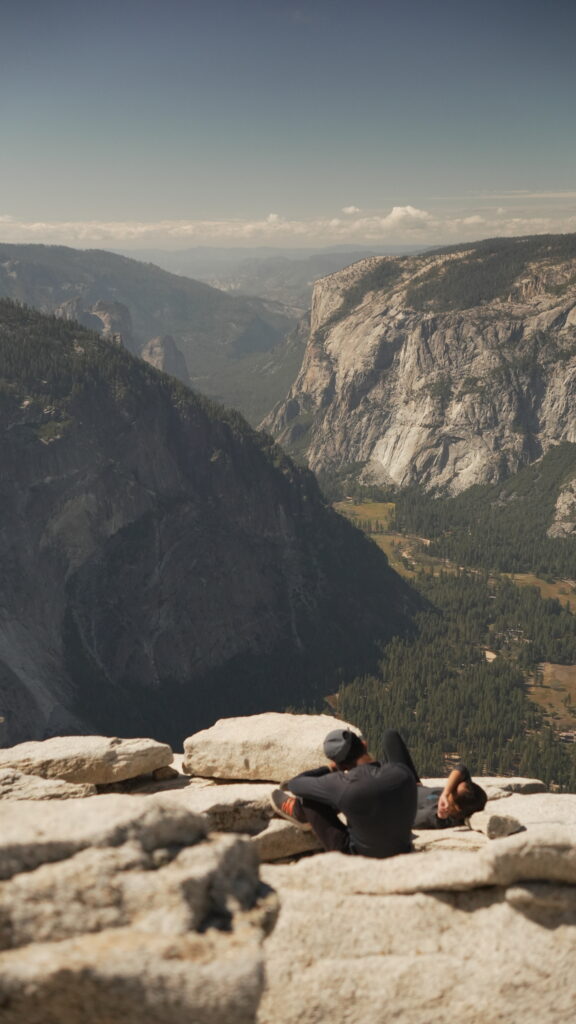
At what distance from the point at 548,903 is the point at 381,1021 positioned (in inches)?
122

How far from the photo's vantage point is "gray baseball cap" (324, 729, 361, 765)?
52.9 feet

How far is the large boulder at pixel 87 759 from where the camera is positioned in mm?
23188

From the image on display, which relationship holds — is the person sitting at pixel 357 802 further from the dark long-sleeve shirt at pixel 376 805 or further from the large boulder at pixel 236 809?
the large boulder at pixel 236 809

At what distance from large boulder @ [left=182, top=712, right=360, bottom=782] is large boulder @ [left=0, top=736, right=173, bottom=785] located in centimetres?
149

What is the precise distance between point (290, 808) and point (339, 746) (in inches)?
81.6

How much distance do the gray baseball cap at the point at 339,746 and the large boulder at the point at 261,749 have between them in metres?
6.43

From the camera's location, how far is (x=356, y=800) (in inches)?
583

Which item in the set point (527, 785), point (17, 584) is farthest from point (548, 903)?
point (17, 584)

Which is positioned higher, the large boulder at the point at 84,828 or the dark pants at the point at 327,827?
the large boulder at the point at 84,828

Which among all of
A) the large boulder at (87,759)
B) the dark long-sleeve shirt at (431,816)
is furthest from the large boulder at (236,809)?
the large boulder at (87,759)

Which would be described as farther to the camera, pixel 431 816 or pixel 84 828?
pixel 431 816

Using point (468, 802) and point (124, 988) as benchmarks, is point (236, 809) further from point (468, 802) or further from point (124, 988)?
point (124, 988)

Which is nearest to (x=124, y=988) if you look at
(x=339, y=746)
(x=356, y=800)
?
(x=356, y=800)

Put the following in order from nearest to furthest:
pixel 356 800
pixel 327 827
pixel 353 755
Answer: pixel 356 800
pixel 327 827
pixel 353 755
